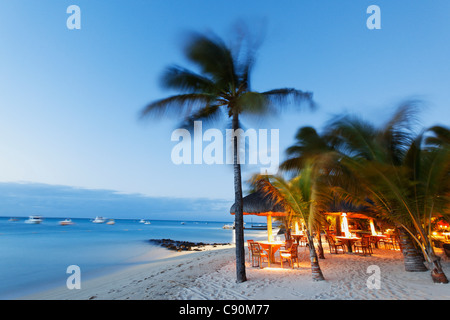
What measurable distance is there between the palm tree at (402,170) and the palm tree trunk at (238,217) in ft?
9.07

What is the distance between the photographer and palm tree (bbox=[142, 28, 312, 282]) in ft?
19.4

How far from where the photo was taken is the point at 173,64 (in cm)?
618

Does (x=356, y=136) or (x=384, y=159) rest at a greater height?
(x=356, y=136)

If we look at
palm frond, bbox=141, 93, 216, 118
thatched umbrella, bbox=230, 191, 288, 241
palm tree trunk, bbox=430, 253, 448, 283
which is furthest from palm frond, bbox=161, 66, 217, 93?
palm tree trunk, bbox=430, 253, 448, 283

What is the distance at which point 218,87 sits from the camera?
620 centimetres

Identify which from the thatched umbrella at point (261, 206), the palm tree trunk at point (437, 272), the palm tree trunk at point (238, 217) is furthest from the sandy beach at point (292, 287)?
the thatched umbrella at point (261, 206)

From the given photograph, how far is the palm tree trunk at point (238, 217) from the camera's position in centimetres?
561

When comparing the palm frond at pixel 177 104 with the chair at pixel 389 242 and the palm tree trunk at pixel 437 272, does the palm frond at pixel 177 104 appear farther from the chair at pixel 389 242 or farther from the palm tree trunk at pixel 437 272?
the chair at pixel 389 242

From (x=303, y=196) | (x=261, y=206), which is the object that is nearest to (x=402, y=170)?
(x=303, y=196)

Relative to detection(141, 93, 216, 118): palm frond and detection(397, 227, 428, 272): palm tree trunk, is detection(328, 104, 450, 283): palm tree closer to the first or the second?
detection(397, 227, 428, 272): palm tree trunk
